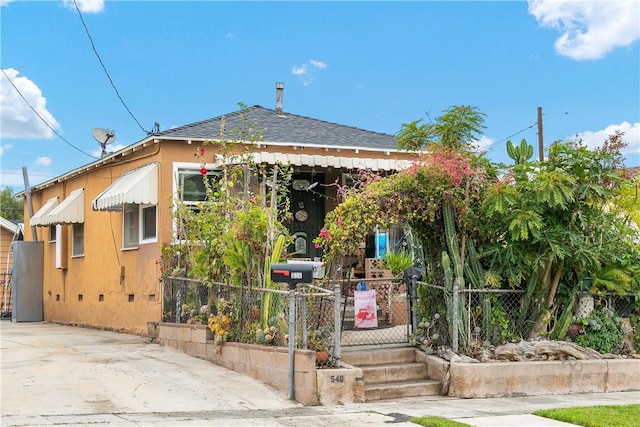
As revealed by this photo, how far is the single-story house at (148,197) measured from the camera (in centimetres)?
1401

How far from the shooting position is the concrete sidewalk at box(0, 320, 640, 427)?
7.83m

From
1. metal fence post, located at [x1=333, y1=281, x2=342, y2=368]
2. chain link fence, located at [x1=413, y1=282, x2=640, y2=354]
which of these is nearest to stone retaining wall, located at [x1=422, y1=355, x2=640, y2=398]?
chain link fence, located at [x1=413, y1=282, x2=640, y2=354]

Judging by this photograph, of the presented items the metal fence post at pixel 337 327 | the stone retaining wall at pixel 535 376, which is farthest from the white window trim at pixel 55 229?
the stone retaining wall at pixel 535 376

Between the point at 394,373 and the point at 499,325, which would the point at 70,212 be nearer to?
the point at 394,373

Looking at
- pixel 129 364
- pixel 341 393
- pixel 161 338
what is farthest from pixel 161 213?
pixel 341 393

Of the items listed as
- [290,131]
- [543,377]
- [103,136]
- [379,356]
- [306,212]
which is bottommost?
[543,377]

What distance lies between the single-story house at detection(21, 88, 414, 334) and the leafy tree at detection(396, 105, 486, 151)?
91cm

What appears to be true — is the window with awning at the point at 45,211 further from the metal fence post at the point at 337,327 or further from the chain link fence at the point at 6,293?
the metal fence post at the point at 337,327

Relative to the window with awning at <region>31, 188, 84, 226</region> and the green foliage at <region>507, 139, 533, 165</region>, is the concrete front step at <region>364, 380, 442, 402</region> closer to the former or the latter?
the green foliage at <region>507, 139, 533, 165</region>

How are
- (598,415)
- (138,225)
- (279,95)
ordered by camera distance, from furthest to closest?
(279,95) < (138,225) < (598,415)

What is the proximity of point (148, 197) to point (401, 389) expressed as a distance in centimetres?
658

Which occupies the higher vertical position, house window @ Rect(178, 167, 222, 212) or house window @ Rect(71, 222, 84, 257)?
house window @ Rect(178, 167, 222, 212)

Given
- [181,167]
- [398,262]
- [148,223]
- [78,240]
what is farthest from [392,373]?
[78,240]

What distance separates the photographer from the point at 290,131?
52.4 ft
